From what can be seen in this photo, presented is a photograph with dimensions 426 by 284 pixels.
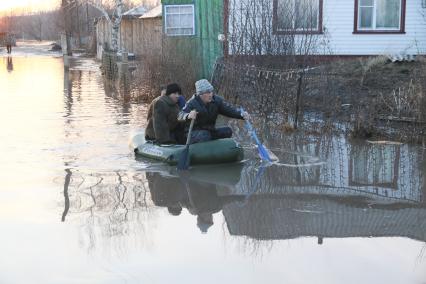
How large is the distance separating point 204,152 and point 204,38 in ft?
42.8

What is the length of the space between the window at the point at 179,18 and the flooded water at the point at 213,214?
13.7m

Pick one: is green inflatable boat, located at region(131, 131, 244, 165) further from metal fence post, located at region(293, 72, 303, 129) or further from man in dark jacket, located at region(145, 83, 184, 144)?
metal fence post, located at region(293, 72, 303, 129)

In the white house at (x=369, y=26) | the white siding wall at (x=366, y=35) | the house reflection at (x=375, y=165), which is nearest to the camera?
the house reflection at (x=375, y=165)

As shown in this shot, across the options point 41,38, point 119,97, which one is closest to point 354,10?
point 119,97

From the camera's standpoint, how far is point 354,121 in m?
12.3

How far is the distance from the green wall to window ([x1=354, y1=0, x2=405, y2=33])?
4546mm

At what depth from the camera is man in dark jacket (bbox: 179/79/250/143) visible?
392 inches

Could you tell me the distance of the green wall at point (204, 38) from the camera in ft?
58.6


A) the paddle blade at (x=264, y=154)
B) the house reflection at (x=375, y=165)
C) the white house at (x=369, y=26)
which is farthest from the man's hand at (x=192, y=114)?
the white house at (x=369, y=26)

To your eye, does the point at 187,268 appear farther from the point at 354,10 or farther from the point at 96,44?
the point at 96,44

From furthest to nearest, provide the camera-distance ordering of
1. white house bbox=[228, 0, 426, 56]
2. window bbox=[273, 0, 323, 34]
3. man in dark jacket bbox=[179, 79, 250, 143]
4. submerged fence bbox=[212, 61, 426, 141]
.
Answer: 1. white house bbox=[228, 0, 426, 56]
2. window bbox=[273, 0, 323, 34]
3. submerged fence bbox=[212, 61, 426, 141]
4. man in dark jacket bbox=[179, 79, 250, 143]

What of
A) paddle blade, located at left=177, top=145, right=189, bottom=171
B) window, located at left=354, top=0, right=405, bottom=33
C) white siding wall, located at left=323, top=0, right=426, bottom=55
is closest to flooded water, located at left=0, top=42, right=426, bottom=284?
paddle blade, located at left=177, top=145, right=189, bottom=171

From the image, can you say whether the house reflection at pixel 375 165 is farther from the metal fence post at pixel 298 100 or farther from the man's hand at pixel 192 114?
the man's hand at pixel 192 114

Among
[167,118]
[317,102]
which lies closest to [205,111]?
[167,118]
